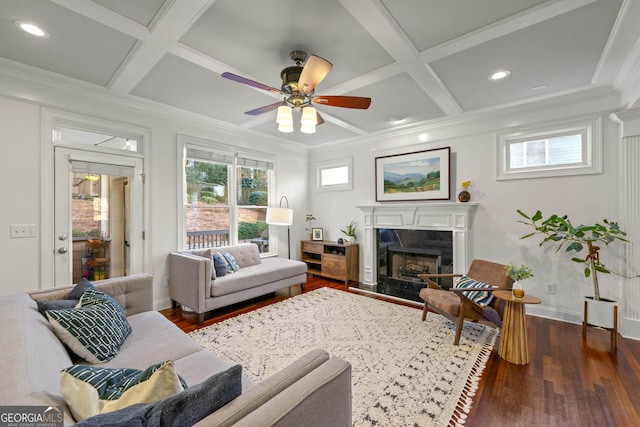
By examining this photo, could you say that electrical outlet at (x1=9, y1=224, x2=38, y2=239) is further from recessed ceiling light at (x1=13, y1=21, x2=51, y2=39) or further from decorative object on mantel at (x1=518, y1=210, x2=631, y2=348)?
decorative object on mantel at (x1=518, y1=210, x2=631, y2=348)

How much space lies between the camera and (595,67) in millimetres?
2594

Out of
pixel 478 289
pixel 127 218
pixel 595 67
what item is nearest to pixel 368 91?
pixel 595 67

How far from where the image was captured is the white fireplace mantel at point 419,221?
3.87 metres

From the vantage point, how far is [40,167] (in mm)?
2807

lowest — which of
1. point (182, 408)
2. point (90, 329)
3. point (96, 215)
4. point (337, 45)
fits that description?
point (90, 329)

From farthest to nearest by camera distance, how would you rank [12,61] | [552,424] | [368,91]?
[368,91], [12,61], [552,424]

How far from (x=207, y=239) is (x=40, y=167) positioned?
207cm

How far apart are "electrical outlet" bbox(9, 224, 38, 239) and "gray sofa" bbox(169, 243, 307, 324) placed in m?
1.35

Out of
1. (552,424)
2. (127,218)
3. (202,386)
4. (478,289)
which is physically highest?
(127,218)

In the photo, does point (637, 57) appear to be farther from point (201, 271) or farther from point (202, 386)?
point (201, 271)

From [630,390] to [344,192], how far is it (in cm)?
417

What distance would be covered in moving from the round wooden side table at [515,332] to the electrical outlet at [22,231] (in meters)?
4.68

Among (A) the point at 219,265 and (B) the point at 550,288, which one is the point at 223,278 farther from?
(B) the point at 550,288

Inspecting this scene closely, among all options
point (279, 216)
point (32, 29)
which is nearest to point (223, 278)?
point (279, 216)
